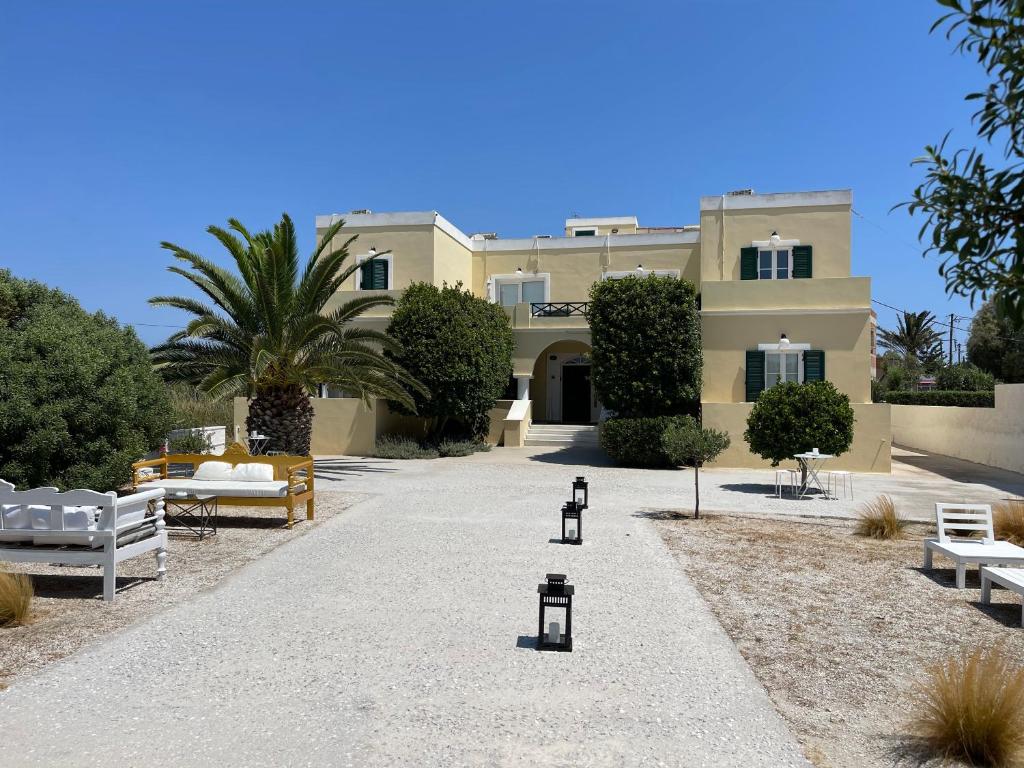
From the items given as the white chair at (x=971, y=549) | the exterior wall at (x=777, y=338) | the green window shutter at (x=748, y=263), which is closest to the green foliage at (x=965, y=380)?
the exterior wall at (x=777, y=338)

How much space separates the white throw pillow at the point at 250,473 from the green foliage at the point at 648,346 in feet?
33.8

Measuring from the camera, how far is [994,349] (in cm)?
3119

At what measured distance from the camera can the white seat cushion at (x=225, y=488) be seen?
31.8ft

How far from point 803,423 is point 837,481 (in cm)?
314

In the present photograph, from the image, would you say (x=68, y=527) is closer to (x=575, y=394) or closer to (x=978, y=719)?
(x=978, y=719)

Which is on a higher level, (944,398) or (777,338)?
(777,338)

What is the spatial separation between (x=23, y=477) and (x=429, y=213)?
52.5 ft

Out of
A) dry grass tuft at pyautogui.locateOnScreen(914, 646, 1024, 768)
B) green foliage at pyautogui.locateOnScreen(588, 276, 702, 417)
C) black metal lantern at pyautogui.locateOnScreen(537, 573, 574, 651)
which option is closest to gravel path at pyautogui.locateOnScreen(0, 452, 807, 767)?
black metal lantern at pyautogui.locateOnScreen(537, 573, 574, 651)

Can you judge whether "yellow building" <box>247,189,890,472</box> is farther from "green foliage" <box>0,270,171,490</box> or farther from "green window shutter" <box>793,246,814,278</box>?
"green foliage" <box>0,270,171,490</box>

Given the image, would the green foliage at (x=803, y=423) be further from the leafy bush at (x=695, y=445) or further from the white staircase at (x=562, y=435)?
the white staircase at (x=562, y=435)

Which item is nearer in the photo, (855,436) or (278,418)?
(278,418)

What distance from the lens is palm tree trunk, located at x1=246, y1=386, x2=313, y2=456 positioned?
1545 cm

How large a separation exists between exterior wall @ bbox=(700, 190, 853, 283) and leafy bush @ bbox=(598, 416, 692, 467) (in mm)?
5405

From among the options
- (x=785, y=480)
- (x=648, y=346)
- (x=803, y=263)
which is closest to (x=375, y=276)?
(x=648, y=346)
